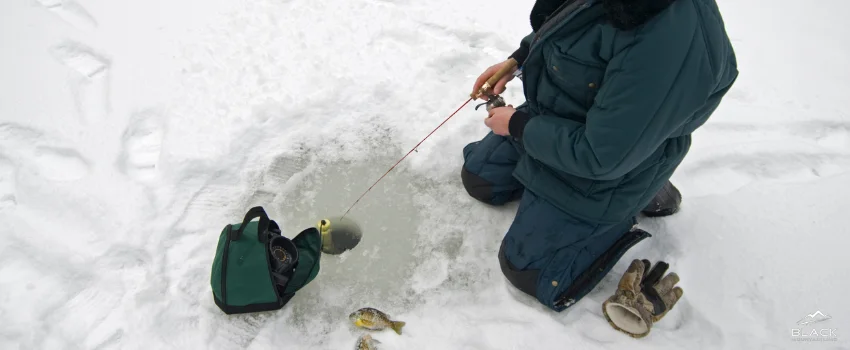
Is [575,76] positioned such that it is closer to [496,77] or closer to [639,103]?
[639,103]

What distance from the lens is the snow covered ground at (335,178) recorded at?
2248 millimetres

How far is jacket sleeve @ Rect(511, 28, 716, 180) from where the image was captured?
1481 millimetres

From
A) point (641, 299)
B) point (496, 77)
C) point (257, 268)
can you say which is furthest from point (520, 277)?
point (257, 268)

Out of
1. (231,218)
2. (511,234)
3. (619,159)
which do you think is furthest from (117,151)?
(619,159)

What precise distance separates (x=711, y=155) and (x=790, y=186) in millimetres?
418

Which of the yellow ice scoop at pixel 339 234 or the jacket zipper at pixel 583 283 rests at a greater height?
the jacket zipper at pixel 583 283

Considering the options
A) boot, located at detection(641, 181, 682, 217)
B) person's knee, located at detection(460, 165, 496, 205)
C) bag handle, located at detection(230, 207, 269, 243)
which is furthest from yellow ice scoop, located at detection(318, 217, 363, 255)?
boot, located at detection(641, 181, 682, 217)

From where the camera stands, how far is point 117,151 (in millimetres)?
2783

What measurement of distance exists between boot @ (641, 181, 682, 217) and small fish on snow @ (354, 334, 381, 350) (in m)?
1.50

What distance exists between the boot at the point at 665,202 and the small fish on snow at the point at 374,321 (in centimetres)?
138

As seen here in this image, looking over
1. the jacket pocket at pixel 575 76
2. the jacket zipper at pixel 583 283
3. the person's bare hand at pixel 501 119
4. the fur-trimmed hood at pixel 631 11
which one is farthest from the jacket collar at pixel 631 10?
the jacket zipper at pixel 583 283

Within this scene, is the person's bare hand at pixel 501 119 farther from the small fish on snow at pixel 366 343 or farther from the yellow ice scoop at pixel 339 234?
the small fish on snow at pixel 366 343

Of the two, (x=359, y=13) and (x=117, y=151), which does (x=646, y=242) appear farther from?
(x=117, y=151)

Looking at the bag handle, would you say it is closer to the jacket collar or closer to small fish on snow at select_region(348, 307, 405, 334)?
small fish on snow at select_region(348, 307, 405, 334)
